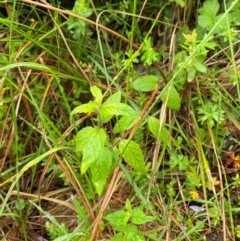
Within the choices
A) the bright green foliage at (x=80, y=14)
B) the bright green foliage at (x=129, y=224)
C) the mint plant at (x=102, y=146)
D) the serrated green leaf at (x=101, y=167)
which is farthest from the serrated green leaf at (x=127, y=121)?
the bright green foliage at (x=80, y=14)

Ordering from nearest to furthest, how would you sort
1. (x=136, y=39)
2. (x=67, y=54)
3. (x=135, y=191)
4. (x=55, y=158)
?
(x=135, y=191), (x=55, y=158), (x=67, y=54), (x=136, y=39)

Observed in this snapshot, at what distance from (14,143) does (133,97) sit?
1.39 ft

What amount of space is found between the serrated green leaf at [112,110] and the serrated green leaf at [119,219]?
0.86 feet

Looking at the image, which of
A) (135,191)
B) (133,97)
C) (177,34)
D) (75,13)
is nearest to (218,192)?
(135,191)

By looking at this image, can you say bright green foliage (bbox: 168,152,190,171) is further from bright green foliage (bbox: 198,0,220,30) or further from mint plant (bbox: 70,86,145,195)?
bright green foliage (bbox: 198,0,220,30)

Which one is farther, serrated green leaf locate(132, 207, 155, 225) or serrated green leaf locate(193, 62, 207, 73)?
serrated green leaf locate(193, 62, 207, 73)

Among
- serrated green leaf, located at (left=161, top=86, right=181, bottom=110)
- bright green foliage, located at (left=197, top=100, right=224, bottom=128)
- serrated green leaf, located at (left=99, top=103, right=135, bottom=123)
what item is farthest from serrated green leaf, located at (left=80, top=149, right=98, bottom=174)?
bright green foliage, located at (left=197, top=100, right=224, bottom=128)

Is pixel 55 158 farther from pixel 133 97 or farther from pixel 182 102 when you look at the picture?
pixel 182 102

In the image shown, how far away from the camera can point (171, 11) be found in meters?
2.07

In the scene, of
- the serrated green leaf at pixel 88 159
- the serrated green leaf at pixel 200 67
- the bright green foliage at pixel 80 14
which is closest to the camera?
the serrated green leaf at pixel 88 159

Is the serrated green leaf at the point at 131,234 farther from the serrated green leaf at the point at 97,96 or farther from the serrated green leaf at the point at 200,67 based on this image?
the serrated green leaf at the point at 200,67

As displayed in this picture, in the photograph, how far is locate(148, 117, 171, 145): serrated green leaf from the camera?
1614 mm

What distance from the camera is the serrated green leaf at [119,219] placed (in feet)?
4.93

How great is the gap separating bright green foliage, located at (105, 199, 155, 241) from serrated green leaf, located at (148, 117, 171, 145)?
0.22 metres
